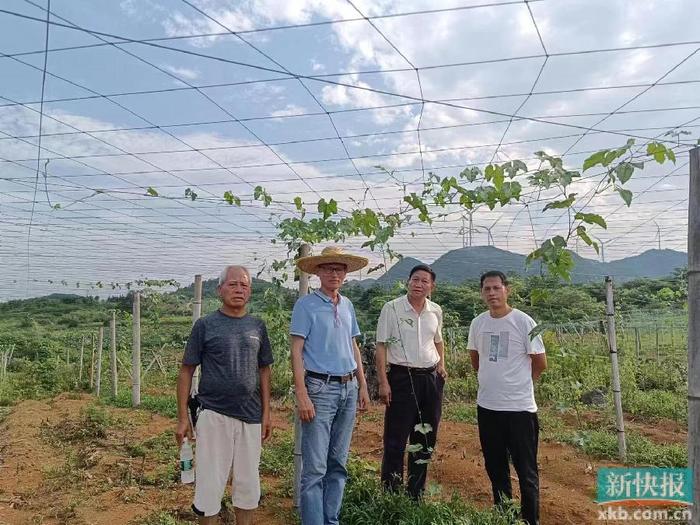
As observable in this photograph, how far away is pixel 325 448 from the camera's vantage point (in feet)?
8.54

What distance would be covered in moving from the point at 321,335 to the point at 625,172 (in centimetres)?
163

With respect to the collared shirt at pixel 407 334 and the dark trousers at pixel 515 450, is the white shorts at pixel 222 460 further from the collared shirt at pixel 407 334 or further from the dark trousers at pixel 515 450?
the dark trousers at pixel 515 450

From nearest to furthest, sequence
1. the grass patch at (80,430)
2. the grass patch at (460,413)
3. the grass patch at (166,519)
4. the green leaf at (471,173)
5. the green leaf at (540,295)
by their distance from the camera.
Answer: the green leaf at (540,295)
the green leaf at (471,173)
the grass patch at (166,519)
the grass patch at (80,430)
the grass patch at (460,413)

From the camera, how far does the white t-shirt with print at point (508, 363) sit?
2.74m

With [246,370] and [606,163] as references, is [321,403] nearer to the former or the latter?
[246,370]

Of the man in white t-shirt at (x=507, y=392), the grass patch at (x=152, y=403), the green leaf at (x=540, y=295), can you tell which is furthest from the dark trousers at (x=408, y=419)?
the grass patch at (x=152, y=403)

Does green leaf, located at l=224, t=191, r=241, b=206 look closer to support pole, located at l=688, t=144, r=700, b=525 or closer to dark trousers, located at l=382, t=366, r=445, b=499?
dark trousers, located at l=382, t=366, r=445, b=499

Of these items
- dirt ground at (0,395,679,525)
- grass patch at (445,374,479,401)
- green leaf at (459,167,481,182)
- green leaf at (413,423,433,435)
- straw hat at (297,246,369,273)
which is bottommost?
dirt ground at (0,395,679,525)

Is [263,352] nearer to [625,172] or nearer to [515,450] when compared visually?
[515,450]

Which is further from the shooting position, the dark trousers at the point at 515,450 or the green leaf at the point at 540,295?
the dark trousers at the point at 515,450

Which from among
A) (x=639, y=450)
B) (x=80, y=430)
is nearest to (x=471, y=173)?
(x=639, y=450)

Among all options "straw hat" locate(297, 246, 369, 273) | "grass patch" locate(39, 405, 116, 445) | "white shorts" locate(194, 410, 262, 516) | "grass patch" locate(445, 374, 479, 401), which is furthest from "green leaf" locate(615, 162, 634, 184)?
"grass patch" locate(445, 374, 479, 401)

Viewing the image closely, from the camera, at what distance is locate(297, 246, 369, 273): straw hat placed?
276 centimetres

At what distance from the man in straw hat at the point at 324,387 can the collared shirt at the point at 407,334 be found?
38 cm
